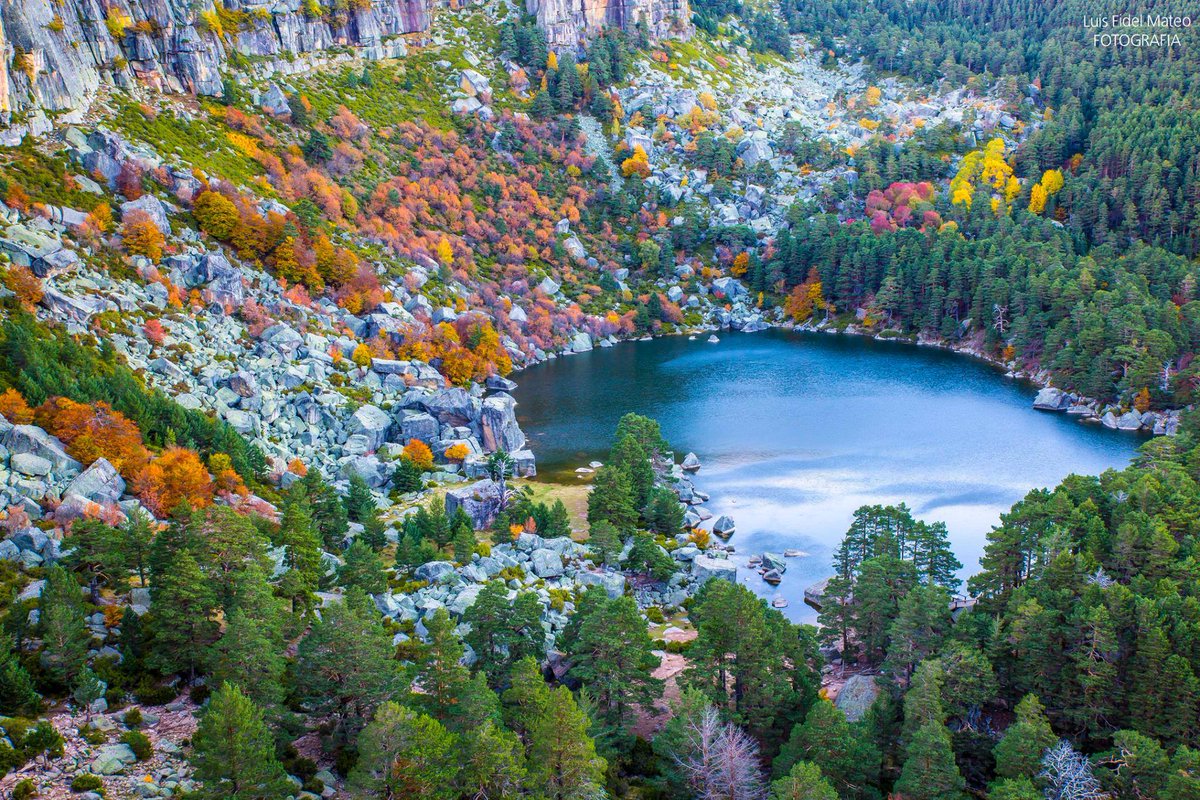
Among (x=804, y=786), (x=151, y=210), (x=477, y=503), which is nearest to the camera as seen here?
(x=804, y=786)

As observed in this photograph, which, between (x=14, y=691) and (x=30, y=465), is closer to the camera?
(x=14, y=691)

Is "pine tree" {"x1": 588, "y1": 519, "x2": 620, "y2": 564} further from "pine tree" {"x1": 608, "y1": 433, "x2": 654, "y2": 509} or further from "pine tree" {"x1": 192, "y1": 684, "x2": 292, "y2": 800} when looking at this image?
"pine tree" {"x1": 192, "y1": 684, "x2": 292, "y2": 800}

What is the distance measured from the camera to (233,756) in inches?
1248

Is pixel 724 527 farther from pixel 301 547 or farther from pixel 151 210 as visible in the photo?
pixel 151 210

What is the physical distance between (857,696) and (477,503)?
36.2 metres

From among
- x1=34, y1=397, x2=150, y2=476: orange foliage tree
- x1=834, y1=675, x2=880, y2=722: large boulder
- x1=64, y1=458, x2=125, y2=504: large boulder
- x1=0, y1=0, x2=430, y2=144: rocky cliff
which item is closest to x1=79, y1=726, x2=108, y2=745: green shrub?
x1=64, y1=458, x2=125, y2=504: large boulder

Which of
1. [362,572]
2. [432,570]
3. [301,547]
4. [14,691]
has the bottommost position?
[432,570]

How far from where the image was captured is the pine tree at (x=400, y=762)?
33000mm

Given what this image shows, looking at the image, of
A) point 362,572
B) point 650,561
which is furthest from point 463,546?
point 650,561

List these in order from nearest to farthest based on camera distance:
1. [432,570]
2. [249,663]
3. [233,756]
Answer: [233,756] < [249,663] < [432,570]

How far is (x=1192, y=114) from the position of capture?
154375mm

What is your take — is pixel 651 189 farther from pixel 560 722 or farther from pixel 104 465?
pixel 560 722

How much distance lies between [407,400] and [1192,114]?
146 meters

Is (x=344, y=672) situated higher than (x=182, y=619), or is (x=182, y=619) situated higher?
(x=182, y=619)
